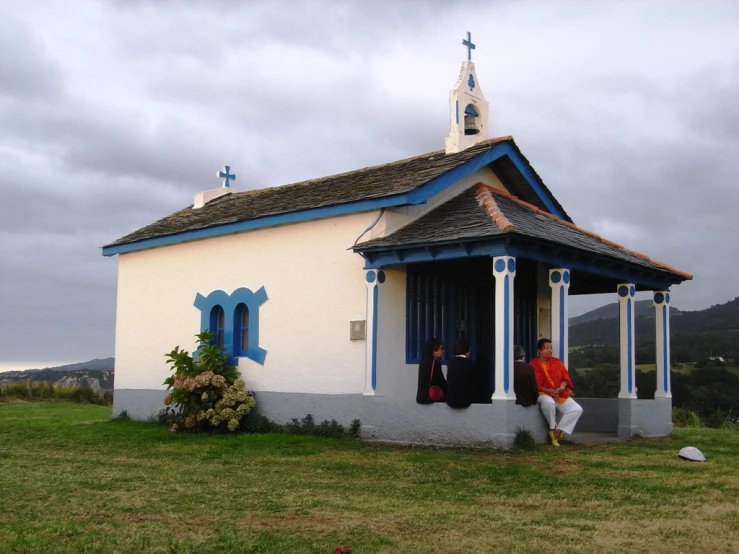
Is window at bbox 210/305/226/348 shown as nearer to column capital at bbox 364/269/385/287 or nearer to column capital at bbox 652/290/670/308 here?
column capital at bbox 364/269/385/287

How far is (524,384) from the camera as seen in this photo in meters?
12.8

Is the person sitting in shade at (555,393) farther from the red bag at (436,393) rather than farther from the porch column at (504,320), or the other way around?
the red bag at (436,393)

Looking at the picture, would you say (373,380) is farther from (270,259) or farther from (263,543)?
(263,543)

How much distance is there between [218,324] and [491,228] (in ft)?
24.5

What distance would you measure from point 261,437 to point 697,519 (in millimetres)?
8547

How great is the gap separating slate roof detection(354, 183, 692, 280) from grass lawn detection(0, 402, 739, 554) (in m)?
3.10

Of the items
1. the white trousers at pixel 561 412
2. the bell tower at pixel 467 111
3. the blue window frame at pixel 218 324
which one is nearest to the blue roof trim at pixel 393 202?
the bell tower at pixel 467 111

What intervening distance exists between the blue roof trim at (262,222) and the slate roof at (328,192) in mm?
77

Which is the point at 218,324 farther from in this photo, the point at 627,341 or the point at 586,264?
the point at 627,341

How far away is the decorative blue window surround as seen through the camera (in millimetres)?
16906

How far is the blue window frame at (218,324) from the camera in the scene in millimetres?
17900

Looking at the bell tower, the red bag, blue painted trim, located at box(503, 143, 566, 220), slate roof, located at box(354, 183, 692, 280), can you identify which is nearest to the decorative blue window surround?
slate roof, located at box(354, 183, 692, 280)

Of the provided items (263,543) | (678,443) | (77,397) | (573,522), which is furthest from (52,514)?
(77,397)

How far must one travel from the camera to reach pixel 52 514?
321 inches
